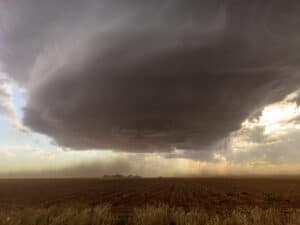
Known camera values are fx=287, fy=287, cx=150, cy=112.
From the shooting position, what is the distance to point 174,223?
13086 millimetres

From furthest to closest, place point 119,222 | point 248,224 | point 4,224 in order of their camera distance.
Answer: point 119,222, point 248,224, point 4,224

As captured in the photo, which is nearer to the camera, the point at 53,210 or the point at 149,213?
the point at 149,213

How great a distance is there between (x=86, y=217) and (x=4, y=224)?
3.37 m

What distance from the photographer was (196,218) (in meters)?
13.4

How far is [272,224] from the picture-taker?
1196 centimetres

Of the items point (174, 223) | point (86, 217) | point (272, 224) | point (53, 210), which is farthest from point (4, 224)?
point (272, 224)

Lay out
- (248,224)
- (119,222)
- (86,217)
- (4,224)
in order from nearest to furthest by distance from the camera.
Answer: (4,224) → (248,224) → (86,217) → (119,222)

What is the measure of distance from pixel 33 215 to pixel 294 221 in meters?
11.6

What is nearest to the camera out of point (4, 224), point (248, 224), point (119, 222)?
point (4, 224)

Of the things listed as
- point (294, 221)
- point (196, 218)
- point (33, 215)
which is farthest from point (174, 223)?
point (33, 215)

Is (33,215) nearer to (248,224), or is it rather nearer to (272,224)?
(248,224)

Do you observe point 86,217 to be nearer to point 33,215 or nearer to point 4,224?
point 33,215

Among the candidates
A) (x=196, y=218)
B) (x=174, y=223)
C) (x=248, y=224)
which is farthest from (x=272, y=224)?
(x=174, y=223)

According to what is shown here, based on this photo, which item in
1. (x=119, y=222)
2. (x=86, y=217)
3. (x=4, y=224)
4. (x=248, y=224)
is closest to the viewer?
(x=4, y=224)
